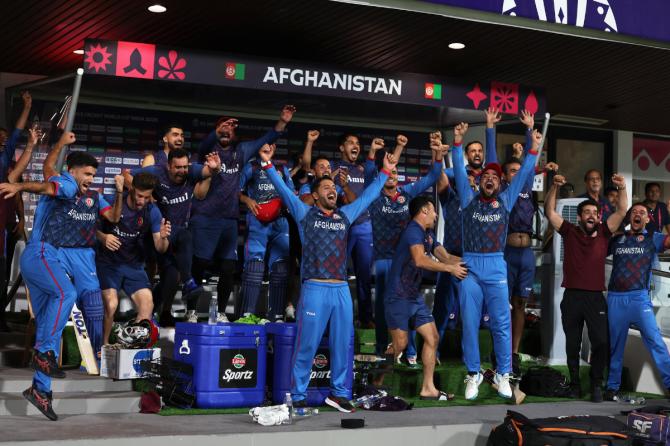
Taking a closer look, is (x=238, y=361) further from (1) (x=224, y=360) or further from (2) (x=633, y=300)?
(2) (x=633, y=300)

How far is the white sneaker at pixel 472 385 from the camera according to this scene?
29.3ft

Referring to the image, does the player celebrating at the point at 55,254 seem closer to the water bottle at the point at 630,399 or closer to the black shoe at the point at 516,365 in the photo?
the black shoe at the point at 516,365

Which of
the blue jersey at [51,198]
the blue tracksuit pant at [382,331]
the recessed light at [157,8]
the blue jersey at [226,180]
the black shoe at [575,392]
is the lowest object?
the black shoe at [575,392]

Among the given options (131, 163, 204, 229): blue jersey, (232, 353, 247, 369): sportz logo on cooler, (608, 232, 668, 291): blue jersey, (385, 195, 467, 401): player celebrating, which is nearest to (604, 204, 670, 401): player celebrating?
(608, 232, 668, 291): blue jersey

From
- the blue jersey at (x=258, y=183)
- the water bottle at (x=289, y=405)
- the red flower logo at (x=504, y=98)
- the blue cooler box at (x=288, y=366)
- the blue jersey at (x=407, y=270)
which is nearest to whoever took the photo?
the water bottle at (x=289, y=405)

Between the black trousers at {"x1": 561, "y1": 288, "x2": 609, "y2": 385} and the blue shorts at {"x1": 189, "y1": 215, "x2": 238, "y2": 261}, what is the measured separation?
3399mm

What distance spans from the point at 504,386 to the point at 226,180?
11.1 feet

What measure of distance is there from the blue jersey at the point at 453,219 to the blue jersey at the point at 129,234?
3045mm

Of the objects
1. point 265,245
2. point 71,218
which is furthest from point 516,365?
point 71,218

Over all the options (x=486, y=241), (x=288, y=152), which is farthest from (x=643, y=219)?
(x=288, y=152)

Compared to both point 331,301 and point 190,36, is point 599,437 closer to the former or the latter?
point 331,301

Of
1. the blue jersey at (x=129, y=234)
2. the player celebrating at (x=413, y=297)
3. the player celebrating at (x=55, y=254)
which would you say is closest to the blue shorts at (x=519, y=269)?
the player celebrating at (x=413, y=297)

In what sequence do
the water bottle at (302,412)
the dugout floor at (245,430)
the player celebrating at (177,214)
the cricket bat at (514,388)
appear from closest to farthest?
the dugout floor at (245,430), the water bottle at (302,412), the cricket bat at (514,388), the player celebrating at (177,214)

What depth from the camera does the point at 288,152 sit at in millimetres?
12125
